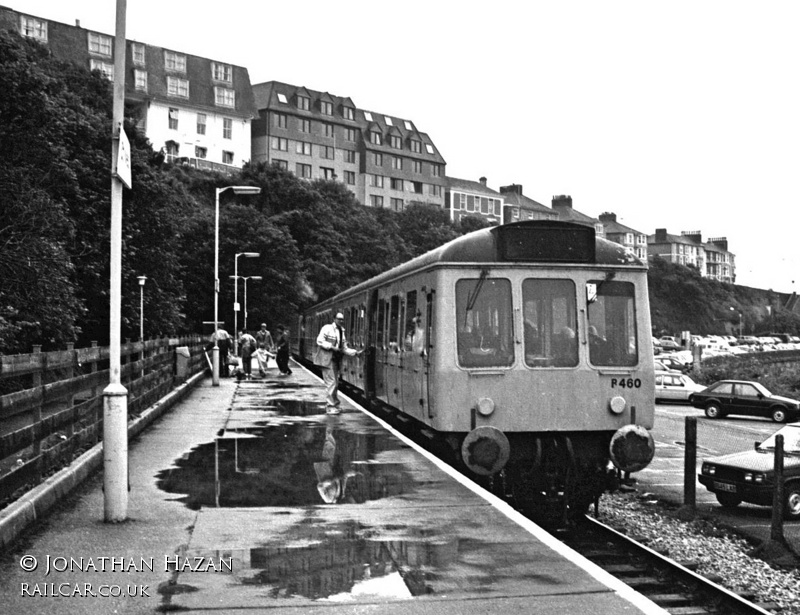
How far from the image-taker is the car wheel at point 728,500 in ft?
46.9

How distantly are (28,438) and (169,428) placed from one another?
7.72 m

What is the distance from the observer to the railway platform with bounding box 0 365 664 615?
5789 millimetres

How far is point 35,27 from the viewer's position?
85.9 m

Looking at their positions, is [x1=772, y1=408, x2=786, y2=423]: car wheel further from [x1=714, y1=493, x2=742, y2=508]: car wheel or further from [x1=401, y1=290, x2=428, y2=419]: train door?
[x1=401, y1=290, x2=428, y2=419]: train door

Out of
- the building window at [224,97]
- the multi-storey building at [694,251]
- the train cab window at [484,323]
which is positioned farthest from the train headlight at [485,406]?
the multi-storey building at [694,251]

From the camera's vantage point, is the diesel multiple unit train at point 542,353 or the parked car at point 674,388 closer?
the diesel multiple unit train at point 542,353

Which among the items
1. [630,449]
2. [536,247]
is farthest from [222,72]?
[630,449]

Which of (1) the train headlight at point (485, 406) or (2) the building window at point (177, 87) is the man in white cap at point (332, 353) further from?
(2) the building window at point (177, 87)

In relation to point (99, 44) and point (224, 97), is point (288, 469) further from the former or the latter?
point (224, 97)

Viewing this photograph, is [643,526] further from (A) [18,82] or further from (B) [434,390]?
(A) [18,82]

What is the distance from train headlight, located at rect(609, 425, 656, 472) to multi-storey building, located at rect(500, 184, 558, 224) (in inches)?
4922

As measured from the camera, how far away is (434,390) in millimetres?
11367

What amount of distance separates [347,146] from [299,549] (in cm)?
10540

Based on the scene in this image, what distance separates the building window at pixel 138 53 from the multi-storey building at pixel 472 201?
43.6m
